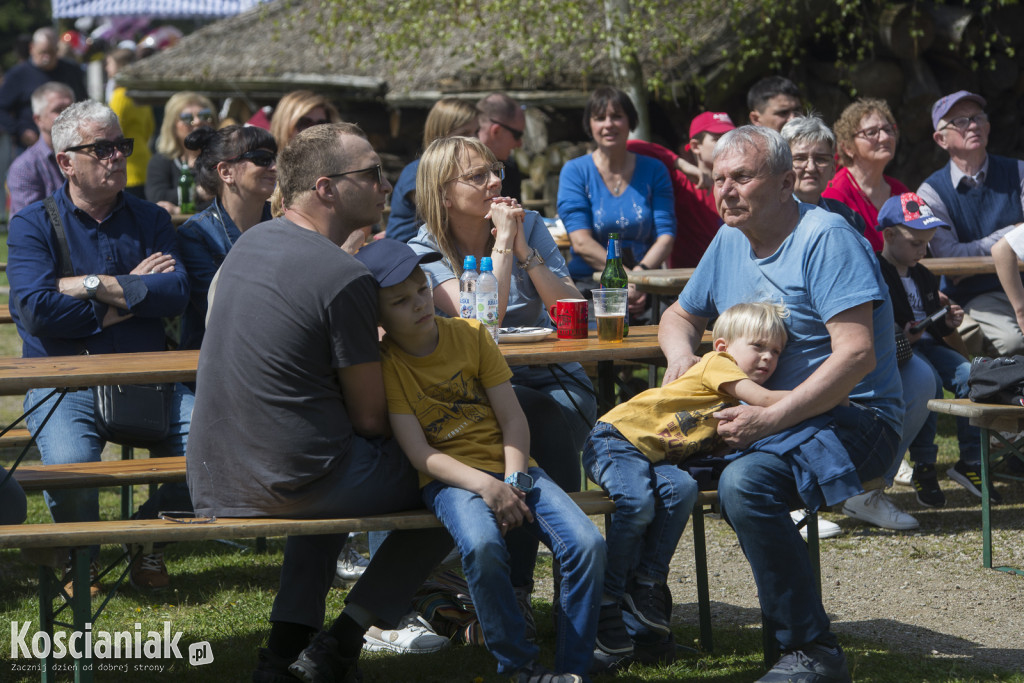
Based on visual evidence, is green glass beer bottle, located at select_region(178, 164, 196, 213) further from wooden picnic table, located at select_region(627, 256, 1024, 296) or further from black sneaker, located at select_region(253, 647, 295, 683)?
black sneaker, located at select_region(253, 647, 295, 683)

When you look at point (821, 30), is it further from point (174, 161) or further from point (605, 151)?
point (174, 161)

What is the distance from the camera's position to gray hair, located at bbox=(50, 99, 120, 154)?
4.42 m

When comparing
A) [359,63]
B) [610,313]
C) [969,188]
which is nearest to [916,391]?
[969,188]

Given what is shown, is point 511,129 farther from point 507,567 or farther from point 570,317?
point 507,567

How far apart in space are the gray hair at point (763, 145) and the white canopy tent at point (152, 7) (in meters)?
13.1

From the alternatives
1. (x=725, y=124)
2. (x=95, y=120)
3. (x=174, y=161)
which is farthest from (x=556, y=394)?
(x=174, y=161)

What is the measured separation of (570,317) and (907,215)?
1.98 meters

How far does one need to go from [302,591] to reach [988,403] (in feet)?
9.41

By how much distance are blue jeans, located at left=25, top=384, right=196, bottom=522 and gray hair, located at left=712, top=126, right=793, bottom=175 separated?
209 cm

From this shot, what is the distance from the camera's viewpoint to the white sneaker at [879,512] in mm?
5137

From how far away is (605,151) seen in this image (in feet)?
22.1

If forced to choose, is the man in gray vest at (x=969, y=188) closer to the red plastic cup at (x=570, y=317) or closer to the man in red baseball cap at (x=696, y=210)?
the man in red baseball cap at (x=696, y=210)

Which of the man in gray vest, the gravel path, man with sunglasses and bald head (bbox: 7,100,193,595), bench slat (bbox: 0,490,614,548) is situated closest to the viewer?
bench slat (bbox: 0,490,614,548)

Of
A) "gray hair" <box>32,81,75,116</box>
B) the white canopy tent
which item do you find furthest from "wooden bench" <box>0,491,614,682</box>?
the white canopy tent
